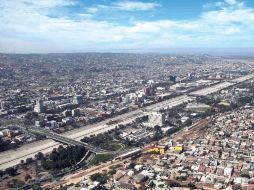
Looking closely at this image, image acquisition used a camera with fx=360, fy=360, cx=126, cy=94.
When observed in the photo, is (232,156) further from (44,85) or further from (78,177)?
(44,85)

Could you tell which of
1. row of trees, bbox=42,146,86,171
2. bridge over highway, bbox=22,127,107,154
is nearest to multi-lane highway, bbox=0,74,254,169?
bridge over highway, bbox=22,127,107,154

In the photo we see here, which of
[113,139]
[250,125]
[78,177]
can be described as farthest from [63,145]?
[250,125]

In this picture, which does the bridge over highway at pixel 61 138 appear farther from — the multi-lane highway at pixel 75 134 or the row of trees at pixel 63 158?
the row of trees at pixel 63 158

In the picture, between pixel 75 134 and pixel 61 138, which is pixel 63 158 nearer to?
pixel 61 138

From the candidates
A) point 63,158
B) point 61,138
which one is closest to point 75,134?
point 61,138

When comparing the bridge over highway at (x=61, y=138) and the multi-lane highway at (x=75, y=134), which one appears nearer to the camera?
the multi-lane highway at (x=75, y=134)

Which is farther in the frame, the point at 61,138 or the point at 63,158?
the point at 61,138

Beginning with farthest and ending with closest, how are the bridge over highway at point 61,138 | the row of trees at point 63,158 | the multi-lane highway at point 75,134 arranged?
the bridge over highway at point 61,138
the multi-lane highway at point 75,134
the row of trees at point 63,158

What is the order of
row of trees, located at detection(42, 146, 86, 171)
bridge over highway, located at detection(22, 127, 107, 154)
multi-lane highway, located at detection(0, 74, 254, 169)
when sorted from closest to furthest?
row of trees, located at detection(42, 146, 86, 171), multi-lane highway, located at detection(0, 74, 254, 169), bridge over highway, located at detection(22, 127, 107, 154)

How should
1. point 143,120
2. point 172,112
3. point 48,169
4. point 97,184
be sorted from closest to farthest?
point 97,184 < point 48,169 < point 143,120 < point 172,112

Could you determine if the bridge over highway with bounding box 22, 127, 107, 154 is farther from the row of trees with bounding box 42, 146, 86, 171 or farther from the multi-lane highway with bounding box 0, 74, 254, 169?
the row of trees with bounding box 42, 146, 86, 171

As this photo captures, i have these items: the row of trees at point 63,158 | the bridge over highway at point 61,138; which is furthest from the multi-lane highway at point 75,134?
the row of trees at point 63,158
